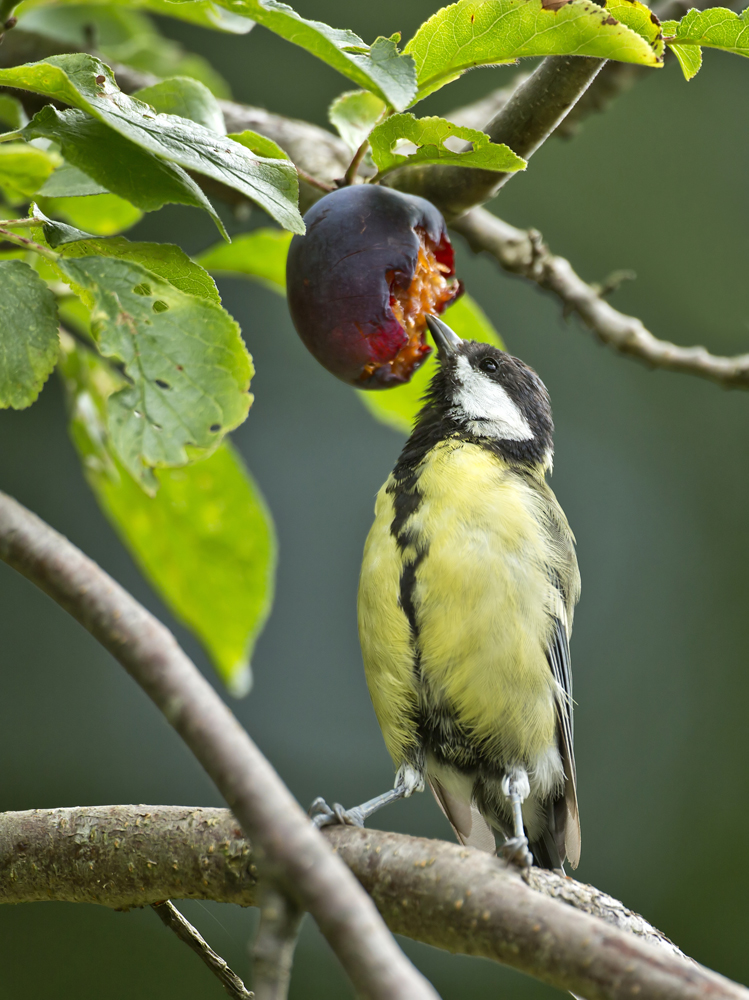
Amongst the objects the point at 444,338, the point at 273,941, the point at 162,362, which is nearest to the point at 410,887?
the point at 273,941

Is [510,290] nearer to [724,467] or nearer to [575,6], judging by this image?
[724,467]

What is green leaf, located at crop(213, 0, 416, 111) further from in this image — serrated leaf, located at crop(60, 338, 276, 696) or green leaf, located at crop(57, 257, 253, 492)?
serrated leaf, located at crop(60, 338, 276, 696)

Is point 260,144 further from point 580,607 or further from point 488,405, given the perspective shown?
point 580,607

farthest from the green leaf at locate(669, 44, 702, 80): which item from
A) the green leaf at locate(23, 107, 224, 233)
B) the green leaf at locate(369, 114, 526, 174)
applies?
the green leaf at locate(23, 107, 224, 233)

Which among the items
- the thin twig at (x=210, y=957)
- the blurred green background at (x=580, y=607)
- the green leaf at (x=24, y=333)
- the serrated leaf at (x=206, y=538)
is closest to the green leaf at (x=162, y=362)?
the green leaf at (x=24, y=333)

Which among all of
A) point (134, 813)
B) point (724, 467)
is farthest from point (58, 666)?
point (724, 467)

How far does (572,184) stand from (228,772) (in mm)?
4935

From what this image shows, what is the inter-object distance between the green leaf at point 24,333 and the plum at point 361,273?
366mm

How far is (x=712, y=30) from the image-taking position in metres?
0.98

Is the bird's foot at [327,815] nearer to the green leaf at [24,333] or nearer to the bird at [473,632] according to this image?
the bird at [473,632]

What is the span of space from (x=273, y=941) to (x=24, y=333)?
1.84ft

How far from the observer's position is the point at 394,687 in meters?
1.57

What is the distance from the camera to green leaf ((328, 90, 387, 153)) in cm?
114

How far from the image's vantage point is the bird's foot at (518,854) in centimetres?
101
